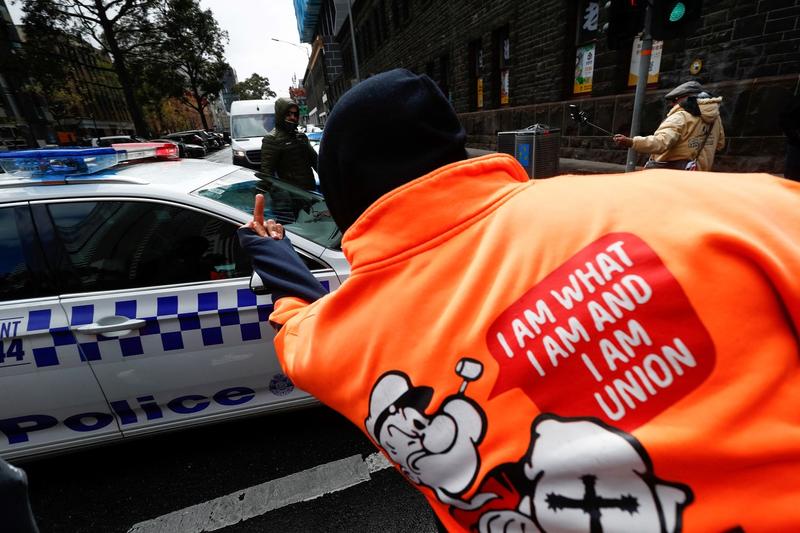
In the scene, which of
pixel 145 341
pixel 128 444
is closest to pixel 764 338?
pixel 145 341


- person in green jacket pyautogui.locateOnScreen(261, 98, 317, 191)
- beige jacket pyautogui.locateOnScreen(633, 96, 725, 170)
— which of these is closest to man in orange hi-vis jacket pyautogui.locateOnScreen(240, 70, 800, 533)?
beige jacket pyautogui.locateOnScreen(633, 96, 725, 170)

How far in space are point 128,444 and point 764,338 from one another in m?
3.10

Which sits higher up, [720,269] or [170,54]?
[170,54]

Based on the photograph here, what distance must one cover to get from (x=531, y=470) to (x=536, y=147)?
7224 mm

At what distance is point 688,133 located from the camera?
434cm

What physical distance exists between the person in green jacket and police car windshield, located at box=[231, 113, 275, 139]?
28.5 ft

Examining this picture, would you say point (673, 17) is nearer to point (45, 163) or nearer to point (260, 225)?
point (260, 225)

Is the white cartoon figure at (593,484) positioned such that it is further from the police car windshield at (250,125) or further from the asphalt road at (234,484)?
the police car windshield at (250,125)

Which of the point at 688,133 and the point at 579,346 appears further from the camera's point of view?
the point at 688,133

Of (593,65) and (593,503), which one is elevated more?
(593,65)

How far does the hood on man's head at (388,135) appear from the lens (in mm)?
777

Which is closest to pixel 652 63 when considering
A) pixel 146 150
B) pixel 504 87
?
pixel 504 87

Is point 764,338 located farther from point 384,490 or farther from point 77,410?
point 77,410

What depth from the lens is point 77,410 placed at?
213 cm
